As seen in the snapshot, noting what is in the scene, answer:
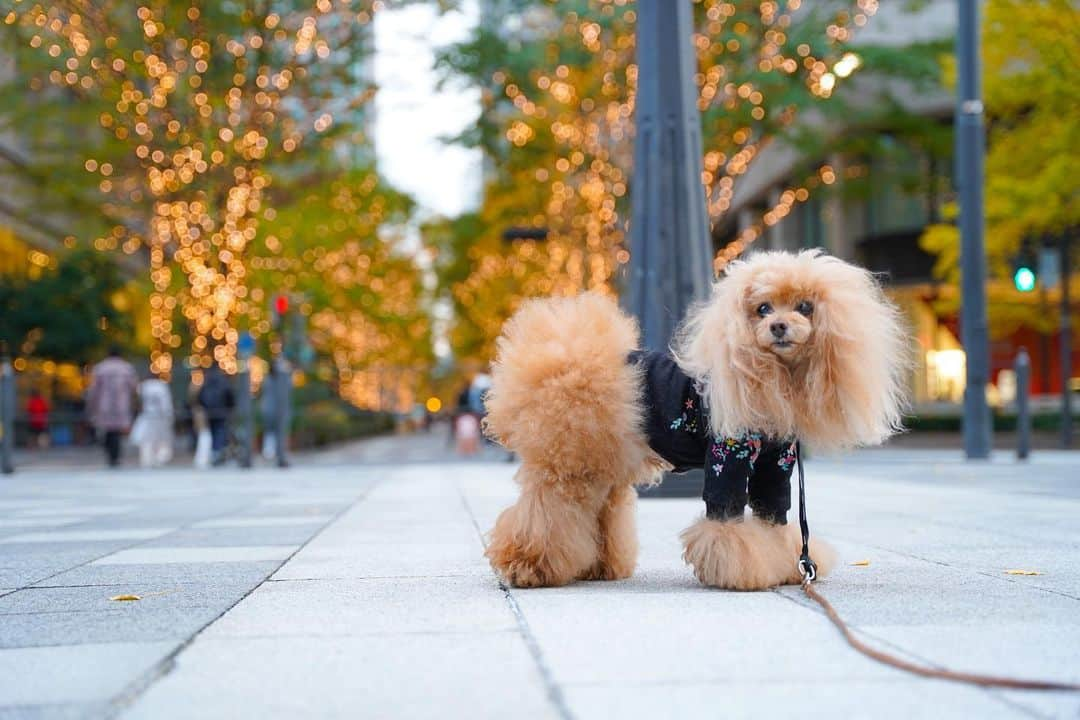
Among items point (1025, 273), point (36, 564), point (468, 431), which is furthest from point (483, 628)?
point (468, 431)

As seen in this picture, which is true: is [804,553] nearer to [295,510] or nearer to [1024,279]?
[295,510]

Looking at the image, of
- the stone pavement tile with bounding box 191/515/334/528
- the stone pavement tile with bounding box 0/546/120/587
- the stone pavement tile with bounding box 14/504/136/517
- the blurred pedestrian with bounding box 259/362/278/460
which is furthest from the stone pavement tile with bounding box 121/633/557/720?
the blurred pedestrian with bounding box 259/362/278/460

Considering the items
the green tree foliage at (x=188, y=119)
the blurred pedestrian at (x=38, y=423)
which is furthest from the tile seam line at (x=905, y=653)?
the green tree foliage at (x=188, y=119)

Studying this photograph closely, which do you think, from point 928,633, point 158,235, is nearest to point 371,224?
point 158,235

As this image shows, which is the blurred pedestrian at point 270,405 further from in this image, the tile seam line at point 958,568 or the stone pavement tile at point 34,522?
the tile seam line at point 958,568

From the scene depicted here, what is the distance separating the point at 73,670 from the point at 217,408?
17.7 metres

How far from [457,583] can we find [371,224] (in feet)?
111

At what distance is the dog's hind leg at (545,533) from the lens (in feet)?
16.4

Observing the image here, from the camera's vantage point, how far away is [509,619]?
4.20m

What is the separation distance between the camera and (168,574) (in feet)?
18.7

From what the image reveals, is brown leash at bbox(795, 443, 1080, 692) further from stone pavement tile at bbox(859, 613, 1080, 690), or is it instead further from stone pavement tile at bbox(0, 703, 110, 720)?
stone pavement tile at bbox(0, 703, 110, 720)

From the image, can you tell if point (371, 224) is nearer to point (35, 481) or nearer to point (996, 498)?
point (35, 481)

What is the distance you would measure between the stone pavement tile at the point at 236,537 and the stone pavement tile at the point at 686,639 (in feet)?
9.30

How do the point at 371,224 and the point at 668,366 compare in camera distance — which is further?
the point at 371,224
